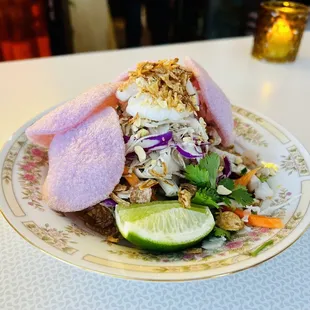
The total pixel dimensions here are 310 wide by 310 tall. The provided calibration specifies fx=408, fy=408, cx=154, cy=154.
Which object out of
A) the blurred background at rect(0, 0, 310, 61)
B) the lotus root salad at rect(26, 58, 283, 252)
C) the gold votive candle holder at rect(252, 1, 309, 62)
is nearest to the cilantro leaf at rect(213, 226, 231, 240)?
the lotus root salad at rect(26, 58, 283, 252)

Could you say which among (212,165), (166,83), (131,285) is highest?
(166,83)

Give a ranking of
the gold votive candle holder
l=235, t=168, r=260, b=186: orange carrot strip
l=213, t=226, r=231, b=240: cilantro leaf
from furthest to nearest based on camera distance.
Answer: the gold votive candle holder → l=235, t=168, r=260, b=186: orange carrot strip → l=213, t=226, r=231, b=240: cilantro leaf

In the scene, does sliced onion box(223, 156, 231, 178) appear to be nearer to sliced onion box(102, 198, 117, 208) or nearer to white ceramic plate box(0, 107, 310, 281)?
white ceramic plate box(0, 107, 310, 281)

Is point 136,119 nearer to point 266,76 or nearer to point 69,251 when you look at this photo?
point 69,251

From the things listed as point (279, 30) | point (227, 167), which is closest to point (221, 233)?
point (227, 167)

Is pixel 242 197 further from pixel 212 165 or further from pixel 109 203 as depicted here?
pixel 109 203

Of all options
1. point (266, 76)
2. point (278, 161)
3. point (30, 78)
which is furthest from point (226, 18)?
point (278, 161)
